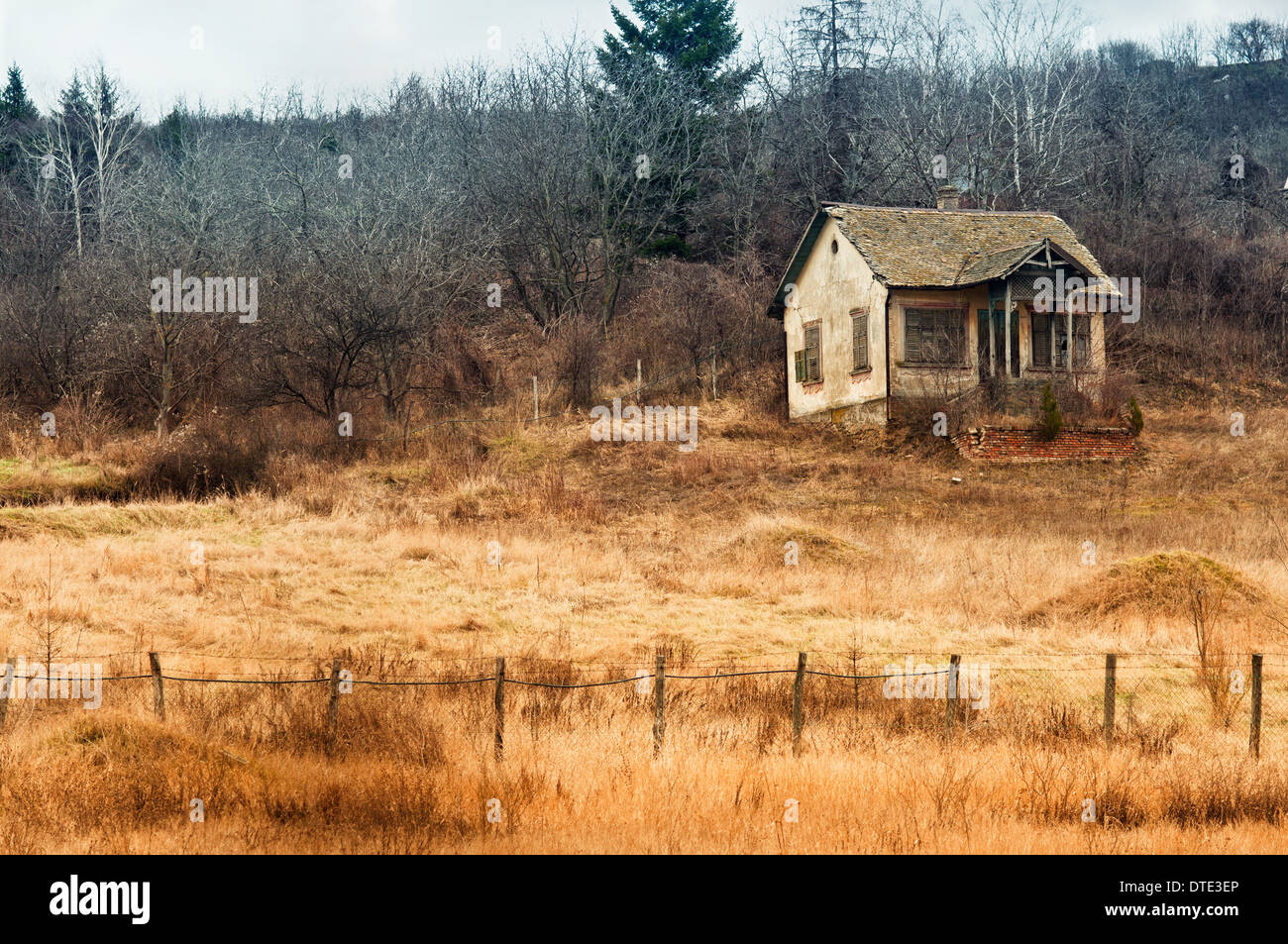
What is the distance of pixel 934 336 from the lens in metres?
31.3

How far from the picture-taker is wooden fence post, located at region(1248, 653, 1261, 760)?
12.2 metres

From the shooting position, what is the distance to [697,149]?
46250 millimetres

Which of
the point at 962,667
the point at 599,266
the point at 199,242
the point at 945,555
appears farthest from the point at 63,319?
the point at 962,667

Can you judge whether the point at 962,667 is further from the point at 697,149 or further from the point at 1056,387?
the point at 697,149

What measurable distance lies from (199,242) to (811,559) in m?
24.4

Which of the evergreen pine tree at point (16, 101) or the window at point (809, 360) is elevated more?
the evergreen pine tree at point (16, 101)

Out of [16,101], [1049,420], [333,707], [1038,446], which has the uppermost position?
[16,101]

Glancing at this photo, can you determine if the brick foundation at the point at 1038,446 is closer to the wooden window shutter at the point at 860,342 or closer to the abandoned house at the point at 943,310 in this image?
the abandoned house at the point at 943,310

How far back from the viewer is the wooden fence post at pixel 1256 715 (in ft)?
40.1

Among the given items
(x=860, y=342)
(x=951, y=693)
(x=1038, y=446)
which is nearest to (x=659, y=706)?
(x=951, y=693)

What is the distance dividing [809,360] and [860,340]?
2.62 m

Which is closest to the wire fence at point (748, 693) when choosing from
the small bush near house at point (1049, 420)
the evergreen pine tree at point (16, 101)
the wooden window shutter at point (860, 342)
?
the small bush near house at point (1049, 420)

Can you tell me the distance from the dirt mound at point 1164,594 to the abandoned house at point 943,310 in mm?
12322

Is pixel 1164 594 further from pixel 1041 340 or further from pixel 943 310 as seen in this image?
pixel 1041 340
